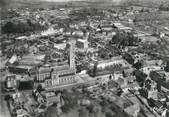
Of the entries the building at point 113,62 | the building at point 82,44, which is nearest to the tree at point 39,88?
the building at point 113,62

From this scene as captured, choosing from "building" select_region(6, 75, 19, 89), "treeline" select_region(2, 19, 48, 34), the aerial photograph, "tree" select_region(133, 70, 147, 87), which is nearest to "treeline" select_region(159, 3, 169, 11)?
the aerial photograph

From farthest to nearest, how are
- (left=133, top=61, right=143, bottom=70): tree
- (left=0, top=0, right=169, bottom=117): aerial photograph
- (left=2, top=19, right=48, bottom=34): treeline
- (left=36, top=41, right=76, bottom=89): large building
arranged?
1. (left=2, top=19, right=48, bottom=34): treeline
2. (left=133, top=61, right=143, bottom=70): tree
3. (left=36, top=41, right=76, bottom=89): large building
4. (left=0, top=0, right=169, bottom=117): aerial photograph

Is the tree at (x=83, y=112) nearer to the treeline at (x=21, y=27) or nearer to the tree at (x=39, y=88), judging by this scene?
the tree at (x=39, y=88)

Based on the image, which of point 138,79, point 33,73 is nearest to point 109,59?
point 138,79

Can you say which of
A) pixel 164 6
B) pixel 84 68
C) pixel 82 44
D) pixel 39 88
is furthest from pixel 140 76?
pixel 164 6

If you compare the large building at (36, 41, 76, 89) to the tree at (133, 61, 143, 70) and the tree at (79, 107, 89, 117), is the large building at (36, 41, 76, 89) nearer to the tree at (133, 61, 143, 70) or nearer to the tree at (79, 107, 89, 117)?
the tree at (79, 107, 89, 117)

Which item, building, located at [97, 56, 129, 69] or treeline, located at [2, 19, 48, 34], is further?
treeline, located at [2, 19, 48, 34]

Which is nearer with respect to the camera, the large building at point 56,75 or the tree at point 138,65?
the large building at point 56,75
